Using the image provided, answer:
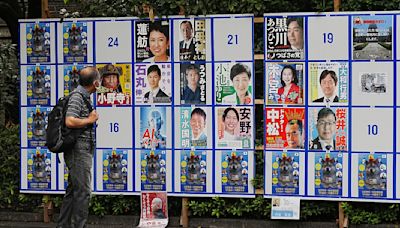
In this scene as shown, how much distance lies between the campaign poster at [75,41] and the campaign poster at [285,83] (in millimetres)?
2483

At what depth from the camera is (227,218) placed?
387 inches

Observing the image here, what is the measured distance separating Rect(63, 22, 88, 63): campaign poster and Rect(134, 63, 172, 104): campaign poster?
0.79 meters

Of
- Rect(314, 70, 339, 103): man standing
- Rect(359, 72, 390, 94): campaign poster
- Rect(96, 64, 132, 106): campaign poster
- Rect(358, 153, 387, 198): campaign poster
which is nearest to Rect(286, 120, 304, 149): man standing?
Rect(314, 70, 339, 103): man standing

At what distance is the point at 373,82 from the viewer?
30.0ft

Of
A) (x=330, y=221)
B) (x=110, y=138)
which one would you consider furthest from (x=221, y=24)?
(x=330, y=221)

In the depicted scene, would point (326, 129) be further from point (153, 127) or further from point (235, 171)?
point (153, 127)

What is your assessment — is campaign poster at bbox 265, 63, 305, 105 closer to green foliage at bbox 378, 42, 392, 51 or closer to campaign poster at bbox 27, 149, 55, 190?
green foliage at bbox 378, 42, 392, 51

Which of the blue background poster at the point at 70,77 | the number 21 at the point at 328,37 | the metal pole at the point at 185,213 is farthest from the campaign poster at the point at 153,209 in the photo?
the number 21 at the point at 328,37

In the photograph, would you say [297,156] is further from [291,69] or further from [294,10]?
[294,10]

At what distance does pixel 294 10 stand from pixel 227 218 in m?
2.85

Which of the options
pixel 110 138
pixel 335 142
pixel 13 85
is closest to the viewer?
pixel 335 142

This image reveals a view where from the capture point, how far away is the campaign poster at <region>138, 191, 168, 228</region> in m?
9.87

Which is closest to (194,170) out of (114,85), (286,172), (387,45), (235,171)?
(235,171)

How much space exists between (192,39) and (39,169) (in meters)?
2.75
